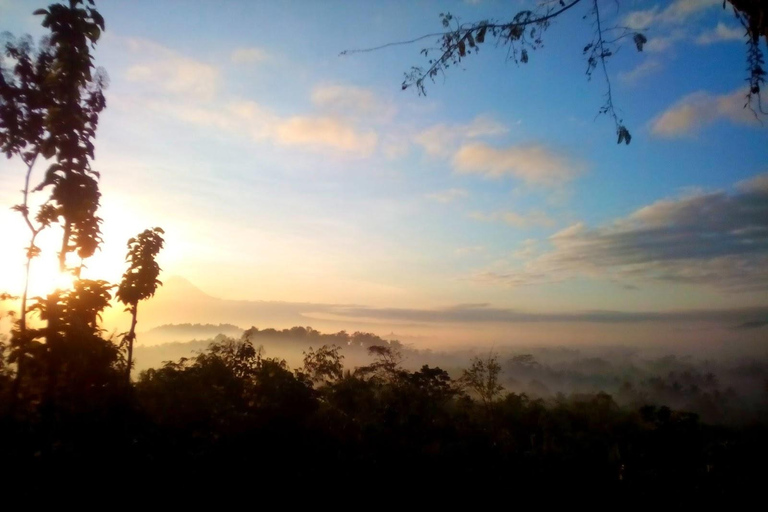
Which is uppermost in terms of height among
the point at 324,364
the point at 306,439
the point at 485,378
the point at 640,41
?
the point at 640,41

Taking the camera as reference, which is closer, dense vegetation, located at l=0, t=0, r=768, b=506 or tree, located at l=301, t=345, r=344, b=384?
dense vegetation, located at l=0, t=0, r=768, b=506

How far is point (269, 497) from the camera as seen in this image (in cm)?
884

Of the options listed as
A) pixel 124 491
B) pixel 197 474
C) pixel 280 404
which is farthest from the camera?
pixel 280 404

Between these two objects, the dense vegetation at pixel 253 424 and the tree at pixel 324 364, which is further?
the tree at pixel 324 364

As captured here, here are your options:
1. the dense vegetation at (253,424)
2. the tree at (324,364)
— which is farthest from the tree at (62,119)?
the tree at (324,364)

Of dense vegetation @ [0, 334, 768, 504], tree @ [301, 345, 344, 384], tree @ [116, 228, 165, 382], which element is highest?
tree @ [116, 228, 165, 382]

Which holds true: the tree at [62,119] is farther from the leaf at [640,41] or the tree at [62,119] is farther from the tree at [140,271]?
the leaf at [640,41]

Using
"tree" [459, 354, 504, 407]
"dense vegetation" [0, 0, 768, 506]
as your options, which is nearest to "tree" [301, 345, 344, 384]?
"dense vegetation" [0, 0, 768, 506]

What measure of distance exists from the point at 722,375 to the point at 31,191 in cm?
10636

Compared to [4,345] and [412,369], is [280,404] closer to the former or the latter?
[412,369]

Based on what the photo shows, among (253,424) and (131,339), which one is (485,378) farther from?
(131,339)

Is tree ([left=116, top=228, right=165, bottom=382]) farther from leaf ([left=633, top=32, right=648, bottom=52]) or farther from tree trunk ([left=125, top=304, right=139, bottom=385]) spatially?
leaf ([left=633, top=32, right=648, bottom=52])

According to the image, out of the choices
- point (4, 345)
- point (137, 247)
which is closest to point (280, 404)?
point (137, 247)

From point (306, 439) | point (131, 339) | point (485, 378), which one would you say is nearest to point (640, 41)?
point (306, 439)
